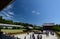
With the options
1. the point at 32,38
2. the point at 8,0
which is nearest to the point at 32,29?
the point at 32,38

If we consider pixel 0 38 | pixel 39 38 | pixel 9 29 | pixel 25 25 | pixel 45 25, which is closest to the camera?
pixel 0 38

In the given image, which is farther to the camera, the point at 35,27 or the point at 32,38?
the point at 35,27

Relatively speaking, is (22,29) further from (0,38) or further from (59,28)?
(0,38)

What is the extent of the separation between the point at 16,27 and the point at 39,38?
471 centimetres

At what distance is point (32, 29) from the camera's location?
14828 millimetres

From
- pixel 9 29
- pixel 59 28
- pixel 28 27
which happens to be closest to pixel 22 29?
pixel 28 27

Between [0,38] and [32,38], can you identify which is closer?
[0,38]

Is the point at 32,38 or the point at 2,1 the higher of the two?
the point at 2,1

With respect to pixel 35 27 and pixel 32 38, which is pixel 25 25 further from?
pixel 32 38

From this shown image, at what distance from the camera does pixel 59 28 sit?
1461 centimetres

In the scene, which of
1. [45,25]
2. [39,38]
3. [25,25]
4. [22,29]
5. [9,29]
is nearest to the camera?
[39,38]

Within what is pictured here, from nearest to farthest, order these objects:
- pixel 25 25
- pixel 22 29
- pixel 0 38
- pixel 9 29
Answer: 1. pixel 0 38
2. pixel 9 29
3. pixel 22 29
4. pixel 25 25

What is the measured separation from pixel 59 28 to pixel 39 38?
6097mm

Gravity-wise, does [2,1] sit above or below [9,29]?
above
